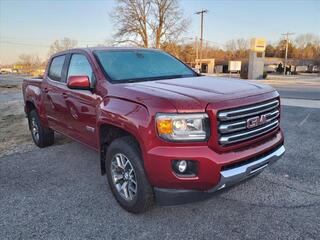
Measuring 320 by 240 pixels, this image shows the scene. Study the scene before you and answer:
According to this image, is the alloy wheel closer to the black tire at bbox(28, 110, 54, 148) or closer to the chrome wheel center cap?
the chrome wheel center cap

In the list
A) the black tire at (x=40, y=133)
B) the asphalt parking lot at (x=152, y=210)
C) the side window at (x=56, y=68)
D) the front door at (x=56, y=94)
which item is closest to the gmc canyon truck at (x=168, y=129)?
the asphalt parking lot at (x=152, y=210)

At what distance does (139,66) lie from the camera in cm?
428

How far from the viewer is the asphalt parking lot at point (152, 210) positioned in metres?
3.05

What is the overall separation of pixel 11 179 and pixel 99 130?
1.82m

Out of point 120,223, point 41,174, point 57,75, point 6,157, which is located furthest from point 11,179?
point 120,223

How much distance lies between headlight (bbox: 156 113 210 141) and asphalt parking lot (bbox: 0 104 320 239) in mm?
972

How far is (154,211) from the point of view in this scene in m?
3.47

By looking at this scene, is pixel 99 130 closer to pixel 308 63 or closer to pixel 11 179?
pixel 11 179

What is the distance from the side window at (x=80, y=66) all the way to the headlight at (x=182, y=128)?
61.0 inches

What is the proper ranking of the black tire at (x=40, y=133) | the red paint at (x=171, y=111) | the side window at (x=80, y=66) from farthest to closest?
1. the black tire at (x=40, y=133)
2. the side window at (x=80, y=66)
3. the red paint at (x=171, y=111)

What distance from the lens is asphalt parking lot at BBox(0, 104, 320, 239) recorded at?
10.0ft

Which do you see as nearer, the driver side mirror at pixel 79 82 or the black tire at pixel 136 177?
the black tire at pixel 136 177

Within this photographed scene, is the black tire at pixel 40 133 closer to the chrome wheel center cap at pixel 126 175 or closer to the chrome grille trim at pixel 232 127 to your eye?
the chrome wheel center cap at pixel 126 175

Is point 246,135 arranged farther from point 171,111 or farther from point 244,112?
point 171,111
